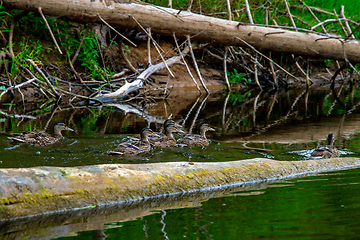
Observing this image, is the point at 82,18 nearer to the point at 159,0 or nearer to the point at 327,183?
the point at 159,0

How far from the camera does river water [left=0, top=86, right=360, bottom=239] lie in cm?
352

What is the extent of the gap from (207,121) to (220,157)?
3834mm

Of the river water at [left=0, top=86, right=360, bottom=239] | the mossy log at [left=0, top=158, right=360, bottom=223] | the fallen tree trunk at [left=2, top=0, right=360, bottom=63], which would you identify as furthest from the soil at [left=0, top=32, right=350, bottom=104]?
the mossy log at [left=0, top=158, right=360, bottom=223]

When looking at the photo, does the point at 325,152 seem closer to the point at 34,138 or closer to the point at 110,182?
the point at 110,182

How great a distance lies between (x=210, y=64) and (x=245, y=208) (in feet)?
50.8

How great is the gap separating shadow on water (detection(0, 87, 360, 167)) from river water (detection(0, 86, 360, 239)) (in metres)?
0.02

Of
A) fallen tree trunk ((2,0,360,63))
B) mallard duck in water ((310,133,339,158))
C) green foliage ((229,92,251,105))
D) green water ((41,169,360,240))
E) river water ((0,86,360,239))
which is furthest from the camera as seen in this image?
green foliage ((229,92,251,105))

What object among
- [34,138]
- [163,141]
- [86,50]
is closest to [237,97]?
[86,50]

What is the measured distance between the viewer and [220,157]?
670 centimetres

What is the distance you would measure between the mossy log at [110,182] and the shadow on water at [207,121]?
4.49 ft

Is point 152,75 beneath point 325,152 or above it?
beneath

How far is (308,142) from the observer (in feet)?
26.4

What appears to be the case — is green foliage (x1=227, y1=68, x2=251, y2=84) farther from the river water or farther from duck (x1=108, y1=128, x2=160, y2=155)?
duck (x1=108, y1=128, x2=160, y2=155)

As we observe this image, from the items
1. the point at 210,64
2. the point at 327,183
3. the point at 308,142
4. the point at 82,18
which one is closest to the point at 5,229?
the point at 327,183
